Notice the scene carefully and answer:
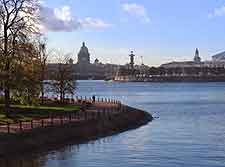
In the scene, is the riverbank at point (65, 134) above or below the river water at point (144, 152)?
above

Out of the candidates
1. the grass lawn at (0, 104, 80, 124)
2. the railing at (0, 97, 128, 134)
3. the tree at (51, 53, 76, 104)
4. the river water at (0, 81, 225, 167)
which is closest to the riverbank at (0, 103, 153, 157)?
the railing at (0, 97, 128, 134)

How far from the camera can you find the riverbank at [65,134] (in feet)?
144

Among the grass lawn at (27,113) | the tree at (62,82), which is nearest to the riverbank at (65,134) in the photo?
the grass lawn at (27,113)

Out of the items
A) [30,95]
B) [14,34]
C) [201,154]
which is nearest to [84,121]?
[30,95]

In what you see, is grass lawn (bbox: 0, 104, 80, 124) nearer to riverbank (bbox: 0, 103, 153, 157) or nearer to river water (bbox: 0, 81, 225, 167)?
riverbank (bbox: 0, 103, 153, 157)

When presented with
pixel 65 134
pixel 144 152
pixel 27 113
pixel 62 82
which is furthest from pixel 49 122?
pixel 62 82

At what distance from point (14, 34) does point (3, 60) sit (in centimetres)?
341

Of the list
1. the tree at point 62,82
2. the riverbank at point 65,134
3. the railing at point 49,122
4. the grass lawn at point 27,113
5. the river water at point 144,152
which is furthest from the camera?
the tree at point 62,82

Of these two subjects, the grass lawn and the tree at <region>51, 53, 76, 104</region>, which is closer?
the grass lawn

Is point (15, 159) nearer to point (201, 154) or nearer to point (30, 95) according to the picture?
point (201, 154)

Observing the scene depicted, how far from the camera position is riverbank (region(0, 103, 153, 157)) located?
44000mm

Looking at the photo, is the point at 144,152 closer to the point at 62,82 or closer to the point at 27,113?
the point at 27,113

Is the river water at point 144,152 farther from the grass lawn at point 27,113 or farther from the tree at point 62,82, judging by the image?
the tree at point 62,82

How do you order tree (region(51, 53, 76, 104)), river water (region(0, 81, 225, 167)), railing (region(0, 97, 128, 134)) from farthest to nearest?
tree (region(51, 53, 76, 104)) → railing (region(0, 97, 128, 134)) → river water (region(0, 81, 225, 167))
